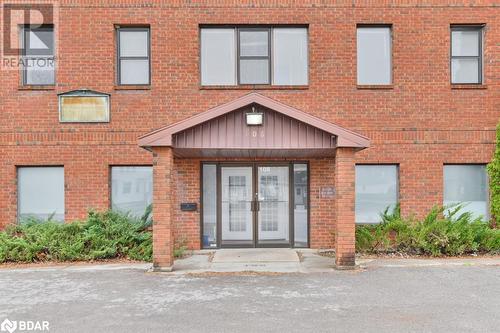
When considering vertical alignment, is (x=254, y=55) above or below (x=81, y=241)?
above

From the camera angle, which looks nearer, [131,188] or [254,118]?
[254,118]

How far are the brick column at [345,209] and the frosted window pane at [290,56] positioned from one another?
11.7 feet

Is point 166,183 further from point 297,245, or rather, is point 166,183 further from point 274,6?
point 274,6

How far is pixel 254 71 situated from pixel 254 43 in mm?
803

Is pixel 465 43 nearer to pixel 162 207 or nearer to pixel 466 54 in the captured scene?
pixel 466 54

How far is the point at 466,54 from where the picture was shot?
37.4ft

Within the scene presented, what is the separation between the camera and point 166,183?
8.60 metres

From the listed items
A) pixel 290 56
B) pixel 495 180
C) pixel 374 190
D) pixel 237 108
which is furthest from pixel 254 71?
pixel 495 180

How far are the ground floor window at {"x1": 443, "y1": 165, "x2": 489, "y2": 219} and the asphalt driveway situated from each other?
2874 millimetres

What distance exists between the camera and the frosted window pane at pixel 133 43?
11328 millimetres

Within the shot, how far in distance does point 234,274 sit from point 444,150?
6826 millimetres

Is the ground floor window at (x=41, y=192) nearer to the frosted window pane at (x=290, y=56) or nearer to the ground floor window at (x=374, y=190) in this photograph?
the frosted window pane at (x=290, y=56)

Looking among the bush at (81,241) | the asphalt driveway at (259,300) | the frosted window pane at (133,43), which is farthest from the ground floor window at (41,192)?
the frosted window pane at (133,43)

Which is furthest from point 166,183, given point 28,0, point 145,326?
point 28,0
